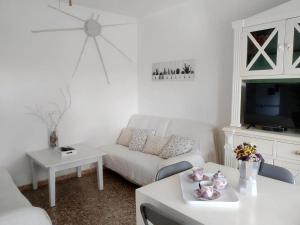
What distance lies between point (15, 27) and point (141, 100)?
86.7 inches

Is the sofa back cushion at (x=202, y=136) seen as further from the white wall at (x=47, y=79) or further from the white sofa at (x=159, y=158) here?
the white wall at (x=47, y=79)

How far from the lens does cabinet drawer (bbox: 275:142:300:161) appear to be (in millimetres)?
2131

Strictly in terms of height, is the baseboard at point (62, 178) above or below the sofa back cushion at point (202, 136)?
below

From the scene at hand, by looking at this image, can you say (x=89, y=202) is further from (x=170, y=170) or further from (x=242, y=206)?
(x=242, y=206)

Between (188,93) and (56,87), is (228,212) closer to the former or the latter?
(188,93)

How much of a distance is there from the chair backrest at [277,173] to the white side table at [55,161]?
1931 millimetres

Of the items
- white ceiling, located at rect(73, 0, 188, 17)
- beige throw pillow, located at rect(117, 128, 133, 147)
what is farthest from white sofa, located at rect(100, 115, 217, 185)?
white ceiling, located at rect(73, 0, 188, 17)

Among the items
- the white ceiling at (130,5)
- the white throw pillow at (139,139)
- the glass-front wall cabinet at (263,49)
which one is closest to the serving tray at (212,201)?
the glass-front wall cabinet at (263,49)

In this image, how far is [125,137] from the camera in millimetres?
3879

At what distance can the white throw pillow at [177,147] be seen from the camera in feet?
9.89

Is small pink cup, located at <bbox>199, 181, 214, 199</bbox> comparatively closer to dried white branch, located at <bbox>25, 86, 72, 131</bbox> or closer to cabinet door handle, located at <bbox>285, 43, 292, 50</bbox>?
cabinet door handle, located at <bbox>285, 43, 292, 50</bbox>

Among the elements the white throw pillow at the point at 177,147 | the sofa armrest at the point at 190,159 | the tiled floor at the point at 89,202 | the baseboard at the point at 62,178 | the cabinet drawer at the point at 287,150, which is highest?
the cabinet drawer at the point at 287,150

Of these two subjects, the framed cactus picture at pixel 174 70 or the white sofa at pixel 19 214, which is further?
the framed cactus picture at pixel 174 70

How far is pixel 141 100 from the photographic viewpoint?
170 inches
